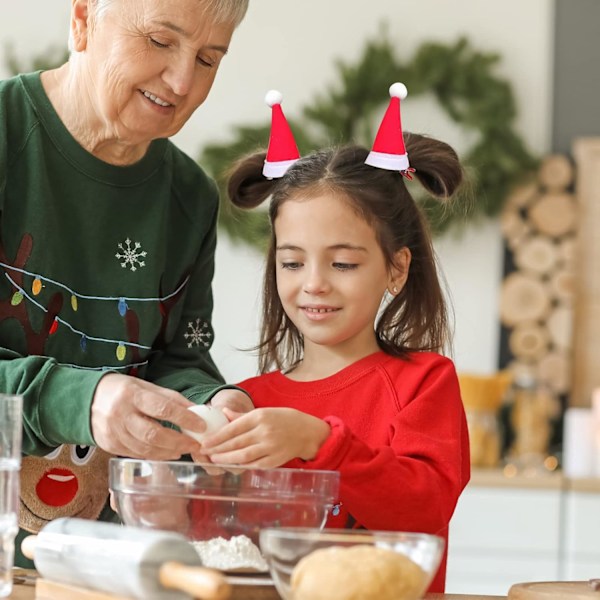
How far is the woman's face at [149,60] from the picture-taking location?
1445 millimetres

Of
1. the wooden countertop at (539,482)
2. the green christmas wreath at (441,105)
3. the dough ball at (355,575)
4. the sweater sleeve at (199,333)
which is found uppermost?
the green christmas wreath at (441,105)

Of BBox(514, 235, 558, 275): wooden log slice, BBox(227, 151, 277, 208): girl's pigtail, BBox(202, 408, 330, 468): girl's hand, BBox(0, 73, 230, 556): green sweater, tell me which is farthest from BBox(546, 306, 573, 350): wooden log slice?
BBox(202, 408, 330, 468): girl's hand

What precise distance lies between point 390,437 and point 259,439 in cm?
36

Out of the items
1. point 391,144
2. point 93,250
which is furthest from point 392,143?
point 93,250

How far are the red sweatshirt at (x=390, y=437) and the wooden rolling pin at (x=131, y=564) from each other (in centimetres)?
32

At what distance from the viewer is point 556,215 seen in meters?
4.18

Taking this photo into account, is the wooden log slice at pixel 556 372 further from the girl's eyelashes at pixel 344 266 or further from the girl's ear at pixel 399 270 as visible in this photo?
the girl's eyelashes at pixel 344 266

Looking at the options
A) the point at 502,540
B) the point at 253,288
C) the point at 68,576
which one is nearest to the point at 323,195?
the point at 68,576

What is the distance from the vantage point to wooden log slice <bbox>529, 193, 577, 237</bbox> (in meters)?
4.18

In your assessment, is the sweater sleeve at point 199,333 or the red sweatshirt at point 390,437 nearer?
the red sweatshirt at point 390,437

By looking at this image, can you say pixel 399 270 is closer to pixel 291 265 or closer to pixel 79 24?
pixel 291 265

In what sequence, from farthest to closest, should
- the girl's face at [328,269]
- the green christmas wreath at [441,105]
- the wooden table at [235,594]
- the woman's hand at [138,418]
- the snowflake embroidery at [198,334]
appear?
the green christmas wreath at [441,105] < the snowflake embroidery at [198,334] < the girl's face at [328,269] < the woman's hand at [138,418] < the wooden table at [235,594]

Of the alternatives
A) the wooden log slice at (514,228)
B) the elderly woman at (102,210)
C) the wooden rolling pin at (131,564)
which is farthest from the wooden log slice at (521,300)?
the wooden rolling pin at (131,564)

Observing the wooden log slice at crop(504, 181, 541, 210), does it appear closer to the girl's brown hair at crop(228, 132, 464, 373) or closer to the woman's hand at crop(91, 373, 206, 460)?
the girl's brown hair at crop(228, 132, 464, 373)
